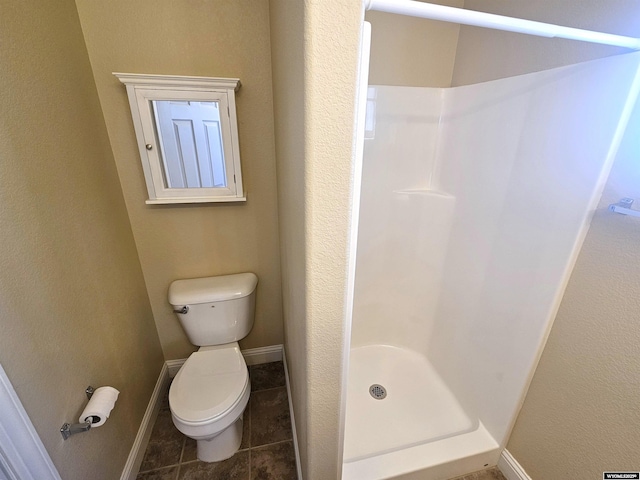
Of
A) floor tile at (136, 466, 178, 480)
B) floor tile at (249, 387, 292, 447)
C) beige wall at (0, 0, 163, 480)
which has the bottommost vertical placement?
floor tile at (136, 466, 178, 480)

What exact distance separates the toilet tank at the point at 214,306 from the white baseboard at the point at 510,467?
1.40 meters

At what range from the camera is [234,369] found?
1.35m

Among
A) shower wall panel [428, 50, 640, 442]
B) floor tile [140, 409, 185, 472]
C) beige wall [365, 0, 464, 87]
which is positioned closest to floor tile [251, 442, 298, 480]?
floor tile [140, 409, 185, 472]

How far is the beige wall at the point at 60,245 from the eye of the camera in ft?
2.43

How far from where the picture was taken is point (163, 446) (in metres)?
1.36

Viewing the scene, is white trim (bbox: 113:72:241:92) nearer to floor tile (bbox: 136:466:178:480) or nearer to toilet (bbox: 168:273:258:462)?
toilet (bbox: 168:273:258:462)

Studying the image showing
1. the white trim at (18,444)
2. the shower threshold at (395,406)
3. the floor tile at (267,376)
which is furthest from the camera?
the floor tile at (267,376)

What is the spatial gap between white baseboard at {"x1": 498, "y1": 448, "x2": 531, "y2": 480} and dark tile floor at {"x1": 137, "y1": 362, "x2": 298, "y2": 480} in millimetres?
961

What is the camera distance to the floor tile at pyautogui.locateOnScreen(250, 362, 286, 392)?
5.53ft

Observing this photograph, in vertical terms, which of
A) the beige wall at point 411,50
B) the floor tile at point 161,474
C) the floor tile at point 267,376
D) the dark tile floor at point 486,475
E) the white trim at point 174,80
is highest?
the beige wall at point 411,50

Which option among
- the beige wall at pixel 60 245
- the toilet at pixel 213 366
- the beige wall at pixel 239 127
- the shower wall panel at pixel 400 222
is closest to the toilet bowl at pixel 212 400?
the toilet at pixel 213 366

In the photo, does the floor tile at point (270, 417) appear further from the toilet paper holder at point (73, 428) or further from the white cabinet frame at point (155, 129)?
the white cabinet frame at point (155, 129)

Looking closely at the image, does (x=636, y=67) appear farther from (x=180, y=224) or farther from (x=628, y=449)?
(x=180, y=224)

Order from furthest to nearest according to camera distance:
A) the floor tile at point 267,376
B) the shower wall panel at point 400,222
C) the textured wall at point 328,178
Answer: the floor tile at point 267,376
the shower wall panel at point 400,222
the textured wall at point 328,178
